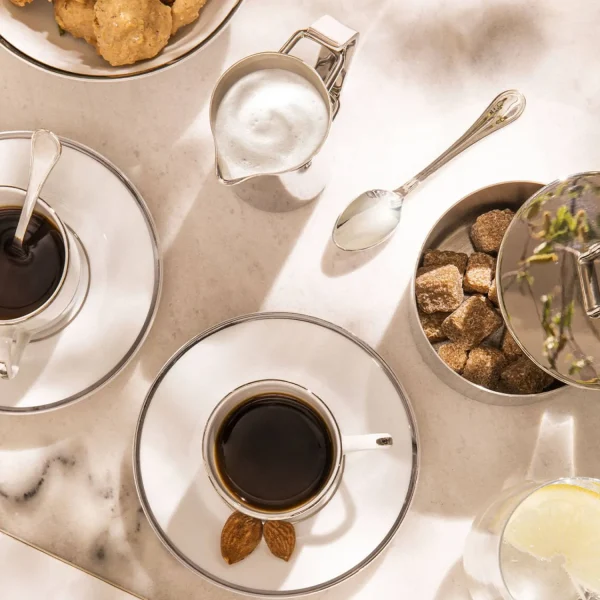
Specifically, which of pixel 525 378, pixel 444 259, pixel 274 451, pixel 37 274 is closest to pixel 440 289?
pixel 444 259

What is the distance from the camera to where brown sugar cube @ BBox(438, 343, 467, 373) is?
894mm

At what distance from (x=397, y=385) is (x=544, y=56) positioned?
53 cm

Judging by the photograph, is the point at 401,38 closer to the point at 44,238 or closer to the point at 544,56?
the point at 544,56

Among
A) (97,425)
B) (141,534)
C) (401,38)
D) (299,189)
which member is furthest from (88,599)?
(401,38)

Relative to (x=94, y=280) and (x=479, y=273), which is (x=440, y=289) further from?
(x=94, y=280)

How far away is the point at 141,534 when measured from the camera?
0.95 meters

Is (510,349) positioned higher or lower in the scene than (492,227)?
lower

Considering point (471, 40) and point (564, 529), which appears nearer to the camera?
point (564, 529)

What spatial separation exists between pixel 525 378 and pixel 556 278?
0.17 metres

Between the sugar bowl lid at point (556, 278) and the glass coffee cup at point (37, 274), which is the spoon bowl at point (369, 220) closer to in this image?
the sugar bowl lid at point (556, 278)

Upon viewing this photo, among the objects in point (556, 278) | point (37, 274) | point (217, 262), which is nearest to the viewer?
point (556, 278)

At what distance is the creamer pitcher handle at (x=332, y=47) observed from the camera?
2.69ft

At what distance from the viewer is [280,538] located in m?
0.88

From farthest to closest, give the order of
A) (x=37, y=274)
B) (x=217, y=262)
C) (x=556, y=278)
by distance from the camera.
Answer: (x=217, y=262) → (x=37, y=274) → (x=556, y=278)
